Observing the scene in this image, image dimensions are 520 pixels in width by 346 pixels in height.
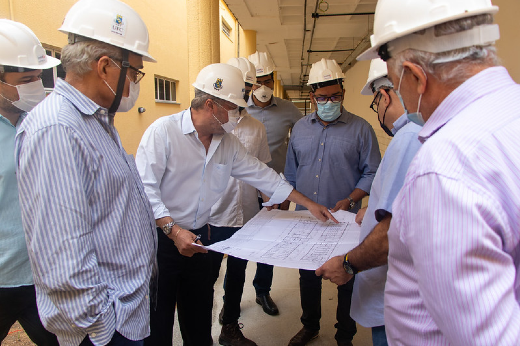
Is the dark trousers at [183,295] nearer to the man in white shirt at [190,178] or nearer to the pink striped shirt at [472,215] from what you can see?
the man in white shirt at [190,178]

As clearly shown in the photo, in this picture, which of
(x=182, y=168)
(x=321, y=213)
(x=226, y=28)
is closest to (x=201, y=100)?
(x=182, y=168)

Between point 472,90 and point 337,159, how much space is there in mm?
2083

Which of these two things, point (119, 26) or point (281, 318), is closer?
point (119, 26)

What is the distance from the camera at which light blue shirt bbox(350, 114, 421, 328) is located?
127 centimetres

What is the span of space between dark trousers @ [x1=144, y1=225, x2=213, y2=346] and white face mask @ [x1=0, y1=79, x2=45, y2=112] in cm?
104

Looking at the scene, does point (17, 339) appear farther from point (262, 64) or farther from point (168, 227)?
point (262, 64)

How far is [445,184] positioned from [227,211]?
230 cm

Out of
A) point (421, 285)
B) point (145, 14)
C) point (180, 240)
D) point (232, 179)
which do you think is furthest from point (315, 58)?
point (421, 285)

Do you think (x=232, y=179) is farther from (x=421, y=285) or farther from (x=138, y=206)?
(x=421, y=285)

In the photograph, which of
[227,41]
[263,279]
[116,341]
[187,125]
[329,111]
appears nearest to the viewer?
[116,341]

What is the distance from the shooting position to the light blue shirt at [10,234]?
69.7 inches

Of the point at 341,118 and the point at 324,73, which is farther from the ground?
the point at 324,73

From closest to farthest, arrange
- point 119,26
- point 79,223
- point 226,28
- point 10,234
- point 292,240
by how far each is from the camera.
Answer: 1. point 79,223
2. point 119,26
3. point 10,234
4. point 292,240
5. point 226,28

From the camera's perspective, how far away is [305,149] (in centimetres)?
296
